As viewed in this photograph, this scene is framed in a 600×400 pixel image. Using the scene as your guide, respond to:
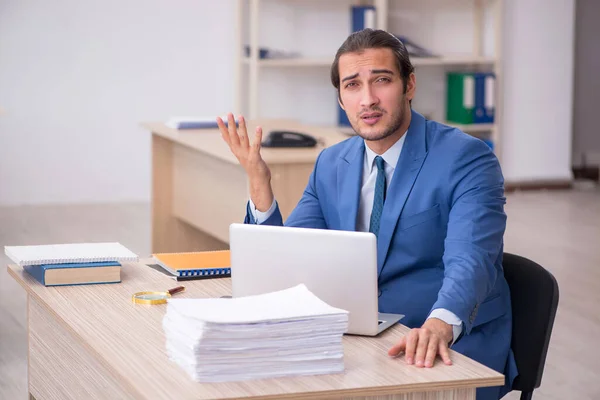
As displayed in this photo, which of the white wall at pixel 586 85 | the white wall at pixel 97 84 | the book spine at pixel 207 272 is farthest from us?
the white wall at pixel 586 85

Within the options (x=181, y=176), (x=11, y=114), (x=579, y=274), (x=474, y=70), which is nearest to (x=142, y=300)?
(x=181, y=176)

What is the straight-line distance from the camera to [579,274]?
5.17 metres

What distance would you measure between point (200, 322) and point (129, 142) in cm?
573

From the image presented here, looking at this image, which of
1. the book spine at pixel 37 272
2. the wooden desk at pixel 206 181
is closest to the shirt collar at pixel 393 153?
the book spine at pixel 37 272

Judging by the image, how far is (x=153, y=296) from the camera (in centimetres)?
219

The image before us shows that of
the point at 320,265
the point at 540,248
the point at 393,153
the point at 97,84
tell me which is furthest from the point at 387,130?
the point at 97,84

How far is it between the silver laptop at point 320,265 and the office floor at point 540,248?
174 centimetres

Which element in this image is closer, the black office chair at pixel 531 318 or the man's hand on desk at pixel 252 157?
the black office chair at pixel 531 318

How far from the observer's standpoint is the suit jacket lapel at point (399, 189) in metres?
2.27

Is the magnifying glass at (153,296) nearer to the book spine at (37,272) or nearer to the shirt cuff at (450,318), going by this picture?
the book spine at (37,272)

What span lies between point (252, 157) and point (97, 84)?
4.91 meters

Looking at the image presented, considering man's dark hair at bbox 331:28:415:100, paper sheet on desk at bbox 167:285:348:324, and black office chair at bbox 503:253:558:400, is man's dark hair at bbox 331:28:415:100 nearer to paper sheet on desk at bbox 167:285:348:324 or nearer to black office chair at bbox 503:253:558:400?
black office chair at bbox 503:253:558:400

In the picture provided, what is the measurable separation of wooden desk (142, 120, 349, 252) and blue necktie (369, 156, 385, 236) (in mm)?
1629

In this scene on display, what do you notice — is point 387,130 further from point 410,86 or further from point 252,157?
point 252,157
